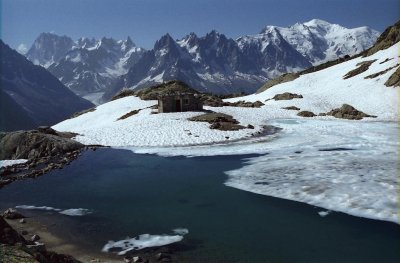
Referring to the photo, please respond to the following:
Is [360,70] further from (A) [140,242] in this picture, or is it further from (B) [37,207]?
(A) [140,242]

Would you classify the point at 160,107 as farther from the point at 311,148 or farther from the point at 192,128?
the point at 311,148

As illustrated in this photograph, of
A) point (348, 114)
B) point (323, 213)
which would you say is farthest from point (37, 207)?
point (348, 114)

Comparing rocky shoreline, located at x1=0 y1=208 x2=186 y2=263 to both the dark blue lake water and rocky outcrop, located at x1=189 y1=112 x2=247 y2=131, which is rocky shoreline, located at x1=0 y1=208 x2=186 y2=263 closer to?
the dark blue lake water

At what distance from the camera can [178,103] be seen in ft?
211

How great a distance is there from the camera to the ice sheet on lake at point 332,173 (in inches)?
793

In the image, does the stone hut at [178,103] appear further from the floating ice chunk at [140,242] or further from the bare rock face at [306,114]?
the floating ice chunk at [140,242]

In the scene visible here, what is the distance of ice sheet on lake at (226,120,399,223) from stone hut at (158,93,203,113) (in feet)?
79.1

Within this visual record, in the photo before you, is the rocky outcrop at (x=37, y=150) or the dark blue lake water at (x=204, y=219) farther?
the rocky outcrop at (x=37, y=150)

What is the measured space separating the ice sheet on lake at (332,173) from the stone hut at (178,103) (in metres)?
24.1

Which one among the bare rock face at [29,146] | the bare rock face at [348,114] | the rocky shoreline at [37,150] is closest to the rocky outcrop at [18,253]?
the rocky shoreline at [37,150]

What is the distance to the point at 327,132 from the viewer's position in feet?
157

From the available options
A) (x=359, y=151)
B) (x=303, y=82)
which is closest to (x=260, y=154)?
(x=359, y=151)

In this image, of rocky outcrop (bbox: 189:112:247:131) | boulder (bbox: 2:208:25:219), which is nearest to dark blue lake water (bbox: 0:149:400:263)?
boulder (bbox: 2:208:25:219)

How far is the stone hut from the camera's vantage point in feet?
208
